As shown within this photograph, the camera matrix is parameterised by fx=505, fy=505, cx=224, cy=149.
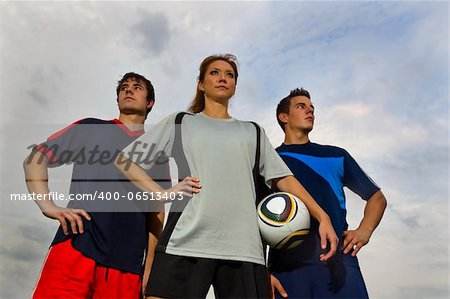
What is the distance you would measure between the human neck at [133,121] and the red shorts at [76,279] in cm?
143

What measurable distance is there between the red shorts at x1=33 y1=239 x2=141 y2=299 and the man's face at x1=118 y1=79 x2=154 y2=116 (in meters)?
1.62

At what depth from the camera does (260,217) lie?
4.66 meters

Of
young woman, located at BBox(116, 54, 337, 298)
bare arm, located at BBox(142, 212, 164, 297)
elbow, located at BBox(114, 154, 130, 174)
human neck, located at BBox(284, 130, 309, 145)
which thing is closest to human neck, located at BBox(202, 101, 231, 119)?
young woman, located at BBox(116, 54, 337, 298)

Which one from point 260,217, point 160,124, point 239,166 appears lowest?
point 260,217

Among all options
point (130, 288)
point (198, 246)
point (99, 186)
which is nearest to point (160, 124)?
point (99, 186)

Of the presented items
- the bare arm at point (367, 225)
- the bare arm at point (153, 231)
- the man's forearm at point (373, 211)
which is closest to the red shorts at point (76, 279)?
the bare arm at point (153, 231)

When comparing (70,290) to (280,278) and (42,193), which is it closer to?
(42,193)

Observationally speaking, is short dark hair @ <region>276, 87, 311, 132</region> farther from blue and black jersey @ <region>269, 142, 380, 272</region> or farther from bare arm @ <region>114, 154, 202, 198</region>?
bare arm @ <region>114, 154, 202, 198</region>

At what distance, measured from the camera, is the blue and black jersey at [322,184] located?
5.35 meters

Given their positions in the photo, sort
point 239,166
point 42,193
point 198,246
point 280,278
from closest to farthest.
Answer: point 198,246
point 239,166
point 42,193
point 280,278

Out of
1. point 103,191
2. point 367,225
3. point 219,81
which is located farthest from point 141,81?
point 367,225

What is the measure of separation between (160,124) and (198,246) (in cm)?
126

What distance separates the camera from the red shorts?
4.67m

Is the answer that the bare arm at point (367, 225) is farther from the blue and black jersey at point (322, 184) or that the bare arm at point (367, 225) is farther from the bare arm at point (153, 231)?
the bare arm at point (153, 231)
